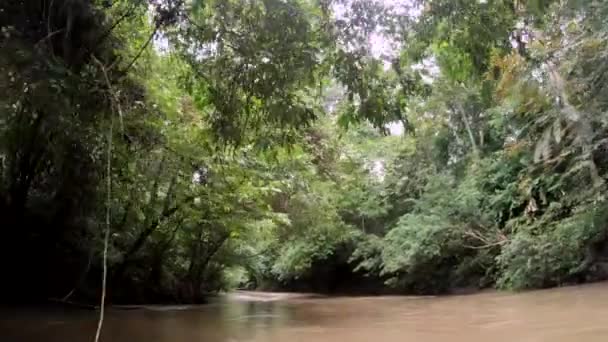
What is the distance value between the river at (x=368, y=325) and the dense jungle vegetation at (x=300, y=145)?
56.7 inches

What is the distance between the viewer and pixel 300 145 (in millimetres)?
5891

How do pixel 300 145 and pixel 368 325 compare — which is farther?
pixel 368 325

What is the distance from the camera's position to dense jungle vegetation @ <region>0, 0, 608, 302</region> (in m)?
3.89

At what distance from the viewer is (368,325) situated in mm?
6730

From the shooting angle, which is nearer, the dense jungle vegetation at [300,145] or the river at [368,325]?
the dense jungle vegetation at [300,145]

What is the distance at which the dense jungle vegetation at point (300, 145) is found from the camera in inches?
153

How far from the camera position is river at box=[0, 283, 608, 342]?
16.5 feet

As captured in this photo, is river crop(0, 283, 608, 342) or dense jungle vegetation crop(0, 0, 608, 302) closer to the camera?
dense jungle vegetation crop(0, 0, 608, 302)

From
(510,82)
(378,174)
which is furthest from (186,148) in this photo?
Answer: (378,174)

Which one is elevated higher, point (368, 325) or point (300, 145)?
point (300, 145)

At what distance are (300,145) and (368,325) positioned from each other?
7.93ft

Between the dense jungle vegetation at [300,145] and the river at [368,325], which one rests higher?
the dense jungle vegetation at [300,145]

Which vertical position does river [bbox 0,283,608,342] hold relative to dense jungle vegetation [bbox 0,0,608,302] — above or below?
below

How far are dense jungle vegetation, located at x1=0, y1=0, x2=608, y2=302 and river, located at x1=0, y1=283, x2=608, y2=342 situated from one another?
4.73ft
